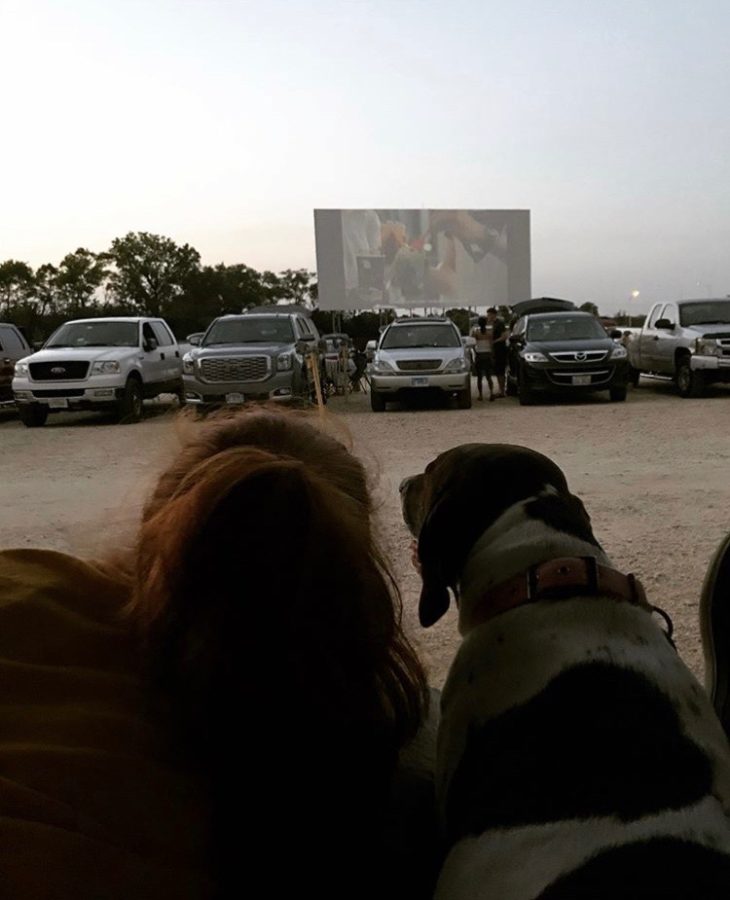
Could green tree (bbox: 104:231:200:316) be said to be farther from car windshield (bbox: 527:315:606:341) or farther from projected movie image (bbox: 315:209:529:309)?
car windshield (bbox: 527:315:606:341)

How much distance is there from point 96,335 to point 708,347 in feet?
35.1

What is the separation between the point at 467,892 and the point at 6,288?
225ft

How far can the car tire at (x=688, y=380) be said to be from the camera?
15484 millimetres

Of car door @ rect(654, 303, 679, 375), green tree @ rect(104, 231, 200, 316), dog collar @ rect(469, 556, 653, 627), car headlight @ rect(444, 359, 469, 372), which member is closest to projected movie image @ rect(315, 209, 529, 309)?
car door @ rect(654, 303, 679, 375)

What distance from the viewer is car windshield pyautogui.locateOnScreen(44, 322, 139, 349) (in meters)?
15.6

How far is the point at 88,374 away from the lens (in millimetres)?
14469

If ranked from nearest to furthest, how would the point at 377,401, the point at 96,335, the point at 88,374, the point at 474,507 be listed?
the point at 474,507
the point at 88,374
the point at 377,401
the point at 96,335

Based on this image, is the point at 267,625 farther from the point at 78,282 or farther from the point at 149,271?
the point at 149,271

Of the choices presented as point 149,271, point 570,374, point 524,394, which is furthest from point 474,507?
point 149,271

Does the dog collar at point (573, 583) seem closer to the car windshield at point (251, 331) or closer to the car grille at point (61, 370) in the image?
the car grille at point (61, 370)

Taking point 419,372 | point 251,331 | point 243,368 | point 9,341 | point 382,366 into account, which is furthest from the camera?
point 9,341

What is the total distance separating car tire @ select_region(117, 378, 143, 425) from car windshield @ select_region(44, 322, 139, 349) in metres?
0.85

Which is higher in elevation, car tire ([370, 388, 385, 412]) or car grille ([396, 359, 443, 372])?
car grille ([396, 359, 443, 372])

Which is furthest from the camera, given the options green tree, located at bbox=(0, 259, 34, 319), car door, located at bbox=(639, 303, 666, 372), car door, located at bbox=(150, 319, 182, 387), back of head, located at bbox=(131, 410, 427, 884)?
green tree, located at bbox=(0, 259, 34, 319)
